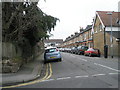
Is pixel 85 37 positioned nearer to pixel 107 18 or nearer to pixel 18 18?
pixel 107 18

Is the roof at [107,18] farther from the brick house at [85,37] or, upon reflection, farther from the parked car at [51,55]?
the parked car at [51,55]

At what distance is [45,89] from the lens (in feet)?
20.1

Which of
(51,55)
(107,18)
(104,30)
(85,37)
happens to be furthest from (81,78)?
(85,37)

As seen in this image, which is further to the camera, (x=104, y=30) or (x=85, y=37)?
(x=85, y=37)

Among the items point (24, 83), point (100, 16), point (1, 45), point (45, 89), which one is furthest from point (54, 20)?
point (100, 16)

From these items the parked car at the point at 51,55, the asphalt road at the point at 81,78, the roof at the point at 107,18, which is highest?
the roof at the point at 107,18

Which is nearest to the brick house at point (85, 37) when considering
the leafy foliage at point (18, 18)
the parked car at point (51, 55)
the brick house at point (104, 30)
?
the brick house at point (104, 30)

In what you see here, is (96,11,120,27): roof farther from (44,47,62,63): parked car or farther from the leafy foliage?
the leafy foliage

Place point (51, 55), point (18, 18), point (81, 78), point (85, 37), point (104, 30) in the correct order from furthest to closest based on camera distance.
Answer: point (85, 37)
point (104, 30)
point (51, 55)
point (18, 18)
point (81, 78)

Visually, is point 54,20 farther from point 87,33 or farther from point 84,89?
point 87,33

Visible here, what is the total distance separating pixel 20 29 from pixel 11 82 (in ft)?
19.0

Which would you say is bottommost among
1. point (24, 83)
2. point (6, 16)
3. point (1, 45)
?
point (24, 83)

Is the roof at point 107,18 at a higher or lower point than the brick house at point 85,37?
higher

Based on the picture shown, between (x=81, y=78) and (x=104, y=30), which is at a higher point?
(x=104, y=30)
